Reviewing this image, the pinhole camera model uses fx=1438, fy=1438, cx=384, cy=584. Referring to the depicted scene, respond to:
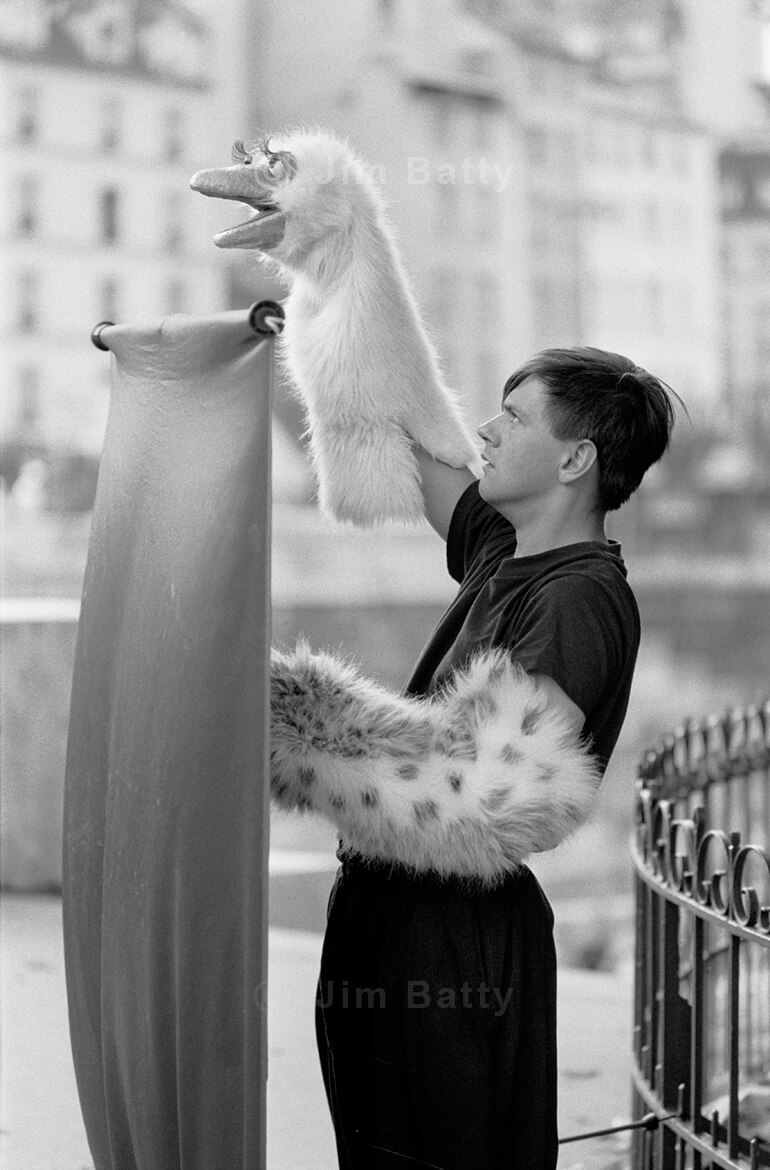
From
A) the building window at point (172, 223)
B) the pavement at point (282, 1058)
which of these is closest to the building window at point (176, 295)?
the building window at point (172, 223)

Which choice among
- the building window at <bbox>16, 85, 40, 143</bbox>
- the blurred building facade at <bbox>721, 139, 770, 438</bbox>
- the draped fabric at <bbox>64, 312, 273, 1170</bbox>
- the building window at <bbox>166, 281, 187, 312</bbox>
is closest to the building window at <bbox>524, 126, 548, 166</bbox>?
the blurred building facade at <bbox>721, 139, 770, 438</bbox>

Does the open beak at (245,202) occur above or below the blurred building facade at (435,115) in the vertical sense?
below

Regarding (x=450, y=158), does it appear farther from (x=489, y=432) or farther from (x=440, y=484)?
(x=489, y=432)

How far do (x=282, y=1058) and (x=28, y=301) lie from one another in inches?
530

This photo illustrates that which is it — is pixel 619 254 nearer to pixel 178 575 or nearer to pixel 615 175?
pixel 615 175

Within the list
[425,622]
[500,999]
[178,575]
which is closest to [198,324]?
[178,575]

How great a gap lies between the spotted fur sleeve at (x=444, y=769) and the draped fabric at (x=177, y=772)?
156 millimetres

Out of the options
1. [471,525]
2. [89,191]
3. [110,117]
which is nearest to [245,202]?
[471,525]

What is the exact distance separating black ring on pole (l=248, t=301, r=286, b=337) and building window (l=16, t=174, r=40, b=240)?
→ 49.5 feet

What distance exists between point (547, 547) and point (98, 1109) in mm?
846

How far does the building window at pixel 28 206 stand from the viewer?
15688mm

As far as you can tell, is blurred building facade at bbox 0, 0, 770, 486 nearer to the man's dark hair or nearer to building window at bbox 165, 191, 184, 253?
building window at bbox 165, 191, 184, 253

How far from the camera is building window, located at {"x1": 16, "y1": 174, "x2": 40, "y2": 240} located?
51.5 ft

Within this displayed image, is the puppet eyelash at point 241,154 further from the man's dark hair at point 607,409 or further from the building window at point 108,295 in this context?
the building window at point 108,295
